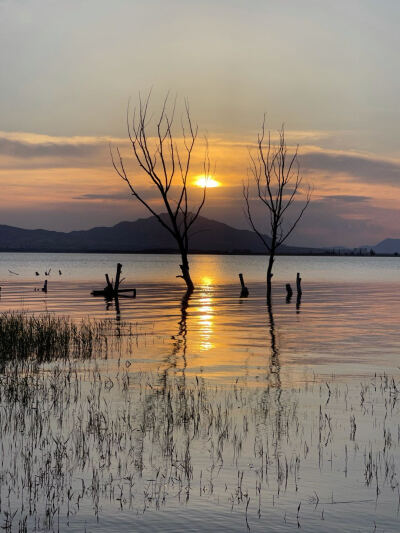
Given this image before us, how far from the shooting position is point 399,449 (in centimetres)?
1089

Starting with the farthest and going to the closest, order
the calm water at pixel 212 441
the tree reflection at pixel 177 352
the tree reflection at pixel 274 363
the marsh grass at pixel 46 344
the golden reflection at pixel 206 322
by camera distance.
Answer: the golden reflection at pixel 206 322
the marsh grass at pixel 46 344
the tree reflection at pixel 177 352
the tree reflection at pixel 274 363
the calm water at pixel 212 441

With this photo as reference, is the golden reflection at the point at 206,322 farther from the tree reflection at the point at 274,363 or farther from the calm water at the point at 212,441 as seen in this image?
the tree reflection at the point at 274,363

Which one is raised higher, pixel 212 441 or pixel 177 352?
pixel 212 441

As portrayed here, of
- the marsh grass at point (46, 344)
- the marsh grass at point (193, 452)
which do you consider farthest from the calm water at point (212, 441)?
the marsh grass at point (46, 344)

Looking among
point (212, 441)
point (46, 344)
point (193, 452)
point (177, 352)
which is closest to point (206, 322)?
point (177, 352)

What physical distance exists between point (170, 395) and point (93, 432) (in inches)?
134

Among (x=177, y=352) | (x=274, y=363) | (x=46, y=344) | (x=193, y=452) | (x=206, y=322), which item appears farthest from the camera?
(x=206, y=322)

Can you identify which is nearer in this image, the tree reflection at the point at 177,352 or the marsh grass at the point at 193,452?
the marsh grass at the point at 193,452

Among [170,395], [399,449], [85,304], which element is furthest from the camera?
[85,304]

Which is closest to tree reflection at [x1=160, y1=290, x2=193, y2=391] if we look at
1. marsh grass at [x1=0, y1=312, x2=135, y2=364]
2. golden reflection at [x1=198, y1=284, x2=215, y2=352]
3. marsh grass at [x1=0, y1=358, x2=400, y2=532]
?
golden reflection at [x1=198, y1=284, x2=215, y2=352]

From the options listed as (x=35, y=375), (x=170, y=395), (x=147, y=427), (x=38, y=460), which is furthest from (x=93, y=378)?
(x=38, y=460)

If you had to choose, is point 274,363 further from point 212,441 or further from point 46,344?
point 212,441

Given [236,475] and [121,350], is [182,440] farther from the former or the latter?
[121,350]

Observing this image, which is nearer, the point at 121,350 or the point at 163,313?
the point at 121,350
